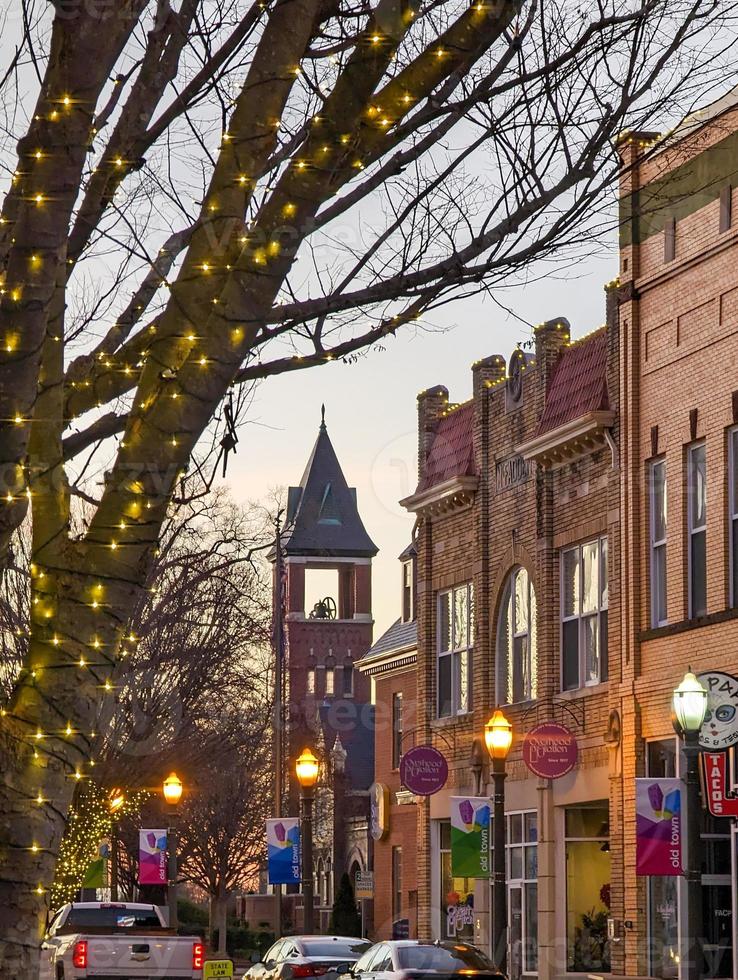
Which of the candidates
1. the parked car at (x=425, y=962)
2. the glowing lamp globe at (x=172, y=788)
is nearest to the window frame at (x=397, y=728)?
the glowing lamp globe at (x=172, y=788)

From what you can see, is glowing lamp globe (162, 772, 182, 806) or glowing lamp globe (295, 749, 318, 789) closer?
glowing lamp globe (295, 749, 318, 789)

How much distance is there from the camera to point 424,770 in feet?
104

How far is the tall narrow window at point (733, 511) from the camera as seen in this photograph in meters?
23.7

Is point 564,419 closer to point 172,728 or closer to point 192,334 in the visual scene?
point 172,728

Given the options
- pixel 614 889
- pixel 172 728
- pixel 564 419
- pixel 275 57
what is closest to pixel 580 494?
pixel 564 419

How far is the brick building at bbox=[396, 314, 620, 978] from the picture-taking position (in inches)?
1121

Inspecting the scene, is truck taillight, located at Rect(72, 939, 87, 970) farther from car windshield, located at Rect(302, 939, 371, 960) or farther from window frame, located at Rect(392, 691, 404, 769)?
window frame, located at Rect(392, 691, 404, 769)

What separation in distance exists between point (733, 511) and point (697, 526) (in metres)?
1.21

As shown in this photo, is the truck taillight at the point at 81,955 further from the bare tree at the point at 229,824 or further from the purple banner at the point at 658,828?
the bare tree at the point at 229,824

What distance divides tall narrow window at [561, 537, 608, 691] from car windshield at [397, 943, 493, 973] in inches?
342

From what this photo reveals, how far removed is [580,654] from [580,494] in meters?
2.62

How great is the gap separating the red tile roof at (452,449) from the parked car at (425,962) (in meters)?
14.7

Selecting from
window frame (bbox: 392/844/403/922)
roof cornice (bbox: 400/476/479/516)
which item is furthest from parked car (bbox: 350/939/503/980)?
window frame (bbox: 392/844/403/922)

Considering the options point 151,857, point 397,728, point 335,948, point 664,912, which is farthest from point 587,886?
point 397,728
